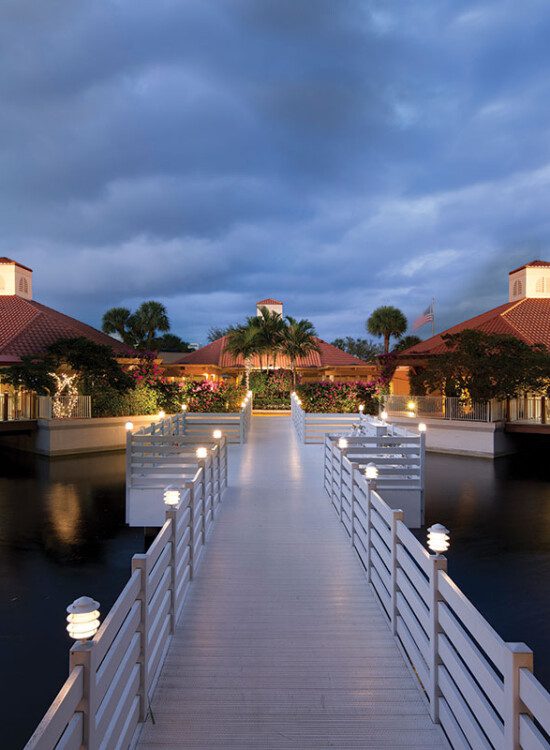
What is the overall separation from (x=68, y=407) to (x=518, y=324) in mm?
21674

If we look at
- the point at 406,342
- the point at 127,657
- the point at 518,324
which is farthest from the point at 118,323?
the point at 127,657

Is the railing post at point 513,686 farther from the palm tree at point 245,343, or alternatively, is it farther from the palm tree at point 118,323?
the palm tree at point 118,323

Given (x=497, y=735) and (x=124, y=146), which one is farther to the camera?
(x=124, y=146)

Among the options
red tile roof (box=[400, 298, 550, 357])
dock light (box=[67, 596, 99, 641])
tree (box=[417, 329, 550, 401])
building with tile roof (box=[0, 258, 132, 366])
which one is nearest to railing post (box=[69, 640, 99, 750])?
dock light (box=[67, 596, 99, 641])

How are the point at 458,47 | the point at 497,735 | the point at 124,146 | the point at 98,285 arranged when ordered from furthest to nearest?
the point at 98,285 → the point at 124,146 → the point at 458,47 → the point at 497,735

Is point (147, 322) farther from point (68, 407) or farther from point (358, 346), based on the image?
point (358, 346)

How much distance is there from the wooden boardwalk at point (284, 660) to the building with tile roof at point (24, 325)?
746 inches

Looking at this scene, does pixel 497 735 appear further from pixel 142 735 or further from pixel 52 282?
pixel 52 282

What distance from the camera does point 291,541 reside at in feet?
20.5

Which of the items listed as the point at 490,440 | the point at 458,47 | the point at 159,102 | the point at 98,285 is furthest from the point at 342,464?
the point at 98,285

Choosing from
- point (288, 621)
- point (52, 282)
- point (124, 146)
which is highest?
point (52, 282)

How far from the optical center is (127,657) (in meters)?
2.64

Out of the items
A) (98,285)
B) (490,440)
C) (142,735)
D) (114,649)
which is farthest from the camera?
(98,285)

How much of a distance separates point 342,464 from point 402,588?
3.35m
